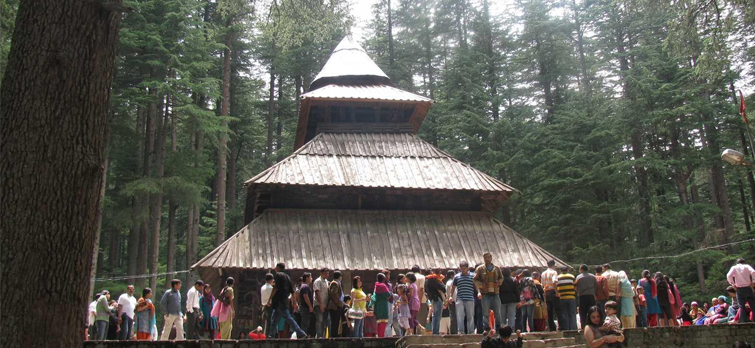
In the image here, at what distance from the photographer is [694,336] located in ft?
40.2

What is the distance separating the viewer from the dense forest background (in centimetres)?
2717

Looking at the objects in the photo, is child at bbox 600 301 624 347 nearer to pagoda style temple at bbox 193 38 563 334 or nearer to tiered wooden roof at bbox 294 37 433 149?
pagoda style temple at bbox 193 38 563 334

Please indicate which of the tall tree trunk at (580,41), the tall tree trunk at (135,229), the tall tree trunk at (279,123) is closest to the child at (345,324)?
the tall tree trunk at (135,229)

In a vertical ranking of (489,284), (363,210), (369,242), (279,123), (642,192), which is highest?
(279,123)

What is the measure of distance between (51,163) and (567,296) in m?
9.78

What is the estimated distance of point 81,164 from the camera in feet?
19.0

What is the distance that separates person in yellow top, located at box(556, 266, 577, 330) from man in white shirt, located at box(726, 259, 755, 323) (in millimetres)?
3518

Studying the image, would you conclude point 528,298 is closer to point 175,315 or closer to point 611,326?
point 611,326

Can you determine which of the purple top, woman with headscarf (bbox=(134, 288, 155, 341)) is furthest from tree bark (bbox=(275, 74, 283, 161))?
the purple top

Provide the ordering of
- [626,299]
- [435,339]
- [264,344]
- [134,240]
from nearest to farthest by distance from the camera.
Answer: [264,344]
[435,339]
[626,299]
[134,240]

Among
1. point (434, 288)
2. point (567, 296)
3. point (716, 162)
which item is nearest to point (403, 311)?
point (434, 288)

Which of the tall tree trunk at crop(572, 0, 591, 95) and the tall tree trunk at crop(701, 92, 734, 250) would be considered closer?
the tall tree trunk at crop(701, 92, 734, 250)

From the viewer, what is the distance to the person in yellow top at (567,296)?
1221 centimetres

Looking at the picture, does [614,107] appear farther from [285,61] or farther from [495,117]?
[285,61]
